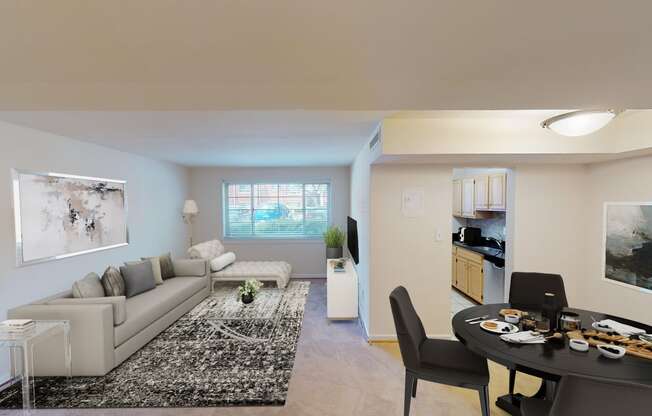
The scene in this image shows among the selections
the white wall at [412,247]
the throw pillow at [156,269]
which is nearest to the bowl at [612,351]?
the white wall at [412,247]

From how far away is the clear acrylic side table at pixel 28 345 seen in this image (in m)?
2.16

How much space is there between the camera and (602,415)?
4.00ft

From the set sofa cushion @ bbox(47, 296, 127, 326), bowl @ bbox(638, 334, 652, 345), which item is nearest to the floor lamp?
sofa cushion @ bbox(47, 296, 127, 326)

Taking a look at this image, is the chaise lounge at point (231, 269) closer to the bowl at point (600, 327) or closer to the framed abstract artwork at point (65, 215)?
the framed abstract artwork at point (65, 215)

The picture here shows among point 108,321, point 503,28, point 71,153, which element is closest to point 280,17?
point 503,28

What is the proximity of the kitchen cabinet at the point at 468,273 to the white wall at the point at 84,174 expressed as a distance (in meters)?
5.09

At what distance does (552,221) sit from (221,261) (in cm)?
481

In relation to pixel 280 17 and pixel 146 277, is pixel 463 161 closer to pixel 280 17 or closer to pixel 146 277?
pixel 280 17

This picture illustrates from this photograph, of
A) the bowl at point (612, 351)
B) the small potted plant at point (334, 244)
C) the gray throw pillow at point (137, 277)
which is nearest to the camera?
the bowl at point (612, 351)

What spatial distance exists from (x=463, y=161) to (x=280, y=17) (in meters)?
2.73

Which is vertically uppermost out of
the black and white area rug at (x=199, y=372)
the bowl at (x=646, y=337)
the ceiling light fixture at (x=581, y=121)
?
the ceiling light fixture at (x=581, y=121)

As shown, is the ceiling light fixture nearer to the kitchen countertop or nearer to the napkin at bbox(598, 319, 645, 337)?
the napkin at bbox(598, 319, 645, 337)

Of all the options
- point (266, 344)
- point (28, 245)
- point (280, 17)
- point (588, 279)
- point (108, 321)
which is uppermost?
point (280, 17)

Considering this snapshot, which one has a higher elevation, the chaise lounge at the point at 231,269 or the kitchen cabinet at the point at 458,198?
the kitchen cabinet at the point at 458,198
